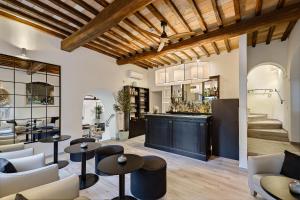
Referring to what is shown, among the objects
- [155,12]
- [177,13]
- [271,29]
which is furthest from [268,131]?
[155,12]

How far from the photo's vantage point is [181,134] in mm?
4500

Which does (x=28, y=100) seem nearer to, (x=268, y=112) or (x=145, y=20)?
(x=145, y=20)

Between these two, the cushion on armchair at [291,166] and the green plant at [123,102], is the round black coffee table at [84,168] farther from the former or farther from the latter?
the green plant at [123,102]

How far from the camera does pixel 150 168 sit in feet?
8.21

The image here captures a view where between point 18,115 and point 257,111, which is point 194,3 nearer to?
point 18,115

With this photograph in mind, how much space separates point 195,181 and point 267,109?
18.9 feet

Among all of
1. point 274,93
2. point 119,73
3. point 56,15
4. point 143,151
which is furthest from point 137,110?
point 274,93

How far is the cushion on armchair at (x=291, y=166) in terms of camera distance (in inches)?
80.0

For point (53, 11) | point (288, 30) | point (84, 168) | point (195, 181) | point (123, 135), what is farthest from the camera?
point (123, 135)

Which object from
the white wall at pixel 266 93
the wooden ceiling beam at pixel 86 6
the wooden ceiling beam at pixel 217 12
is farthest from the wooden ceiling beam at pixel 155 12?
the white wall at pixel 266 93

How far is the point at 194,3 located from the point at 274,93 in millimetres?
5789

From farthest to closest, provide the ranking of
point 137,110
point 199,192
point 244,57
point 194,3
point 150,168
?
1. point 137,110
2. point 244,57
3. point 194,3
4. point 199,192
5. point 150,168

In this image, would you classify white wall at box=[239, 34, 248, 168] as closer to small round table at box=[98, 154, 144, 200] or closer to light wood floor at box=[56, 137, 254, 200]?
light wood floor at box=[56, 137, 254, 200]

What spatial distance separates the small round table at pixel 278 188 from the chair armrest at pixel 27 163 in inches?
121
